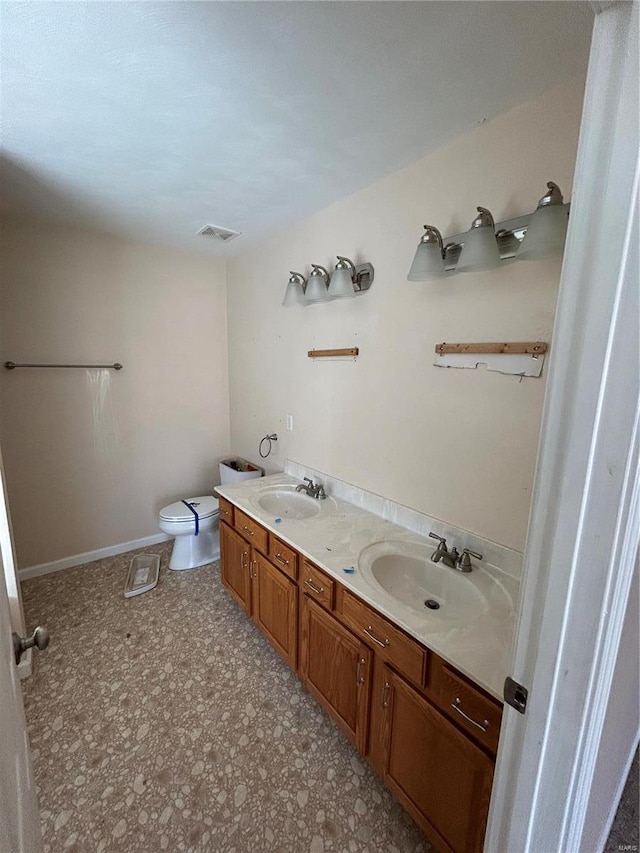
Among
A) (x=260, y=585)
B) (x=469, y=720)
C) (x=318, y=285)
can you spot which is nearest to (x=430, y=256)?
(x=318, y=285)

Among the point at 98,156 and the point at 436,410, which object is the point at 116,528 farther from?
the point at 436,410

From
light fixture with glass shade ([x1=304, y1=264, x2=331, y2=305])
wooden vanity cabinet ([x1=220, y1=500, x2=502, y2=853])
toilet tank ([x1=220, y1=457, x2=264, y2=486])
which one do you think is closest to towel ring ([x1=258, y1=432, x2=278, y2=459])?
toilet tank ([x1=220, y1=457, x2=264, y2=486])

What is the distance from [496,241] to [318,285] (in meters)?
0.95

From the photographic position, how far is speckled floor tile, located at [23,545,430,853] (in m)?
1.20

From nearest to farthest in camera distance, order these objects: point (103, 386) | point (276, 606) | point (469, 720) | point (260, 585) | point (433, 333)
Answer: point (469, 720), point (433, 333), point (276, 606), point (260, 585), point (103, 386)

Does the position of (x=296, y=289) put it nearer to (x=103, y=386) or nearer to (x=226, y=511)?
(x=226, y=511)

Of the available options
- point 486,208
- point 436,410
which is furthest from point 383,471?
point 486,208

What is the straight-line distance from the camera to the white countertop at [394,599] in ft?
3.15

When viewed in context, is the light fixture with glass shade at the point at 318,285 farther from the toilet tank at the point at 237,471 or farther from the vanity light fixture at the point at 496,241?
the toilet tank at the point at 237,471

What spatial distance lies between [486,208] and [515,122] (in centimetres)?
25

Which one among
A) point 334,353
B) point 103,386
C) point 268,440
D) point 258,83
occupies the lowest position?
point 268,440

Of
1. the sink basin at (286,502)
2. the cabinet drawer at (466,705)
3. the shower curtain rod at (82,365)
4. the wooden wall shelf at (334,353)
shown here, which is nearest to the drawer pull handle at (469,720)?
the cabinet drawer at (466,705)

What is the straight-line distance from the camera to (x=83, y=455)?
2.62m

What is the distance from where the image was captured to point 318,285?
1.94 meters
